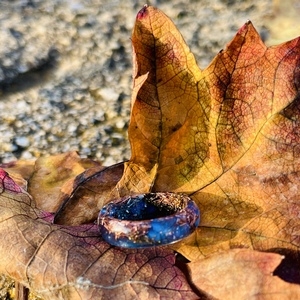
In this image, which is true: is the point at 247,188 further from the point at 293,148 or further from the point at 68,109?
the point at 68,109

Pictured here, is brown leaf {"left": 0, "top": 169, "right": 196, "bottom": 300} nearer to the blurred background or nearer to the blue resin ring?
the blue resin ring

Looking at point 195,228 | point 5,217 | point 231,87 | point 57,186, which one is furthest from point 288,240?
point 57,186

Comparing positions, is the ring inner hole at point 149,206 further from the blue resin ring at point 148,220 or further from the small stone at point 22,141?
the small stone at point 22,141

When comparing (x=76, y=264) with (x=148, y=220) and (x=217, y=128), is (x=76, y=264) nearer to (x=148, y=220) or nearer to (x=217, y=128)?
(x=148, y=220)

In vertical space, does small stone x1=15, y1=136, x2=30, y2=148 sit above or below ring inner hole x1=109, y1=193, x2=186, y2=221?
below

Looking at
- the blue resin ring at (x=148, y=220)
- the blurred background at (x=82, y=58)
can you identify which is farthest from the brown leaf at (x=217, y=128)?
the blurred background at (x=82, y=58)

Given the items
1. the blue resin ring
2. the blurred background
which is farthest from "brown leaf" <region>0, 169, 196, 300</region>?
the blurred background
